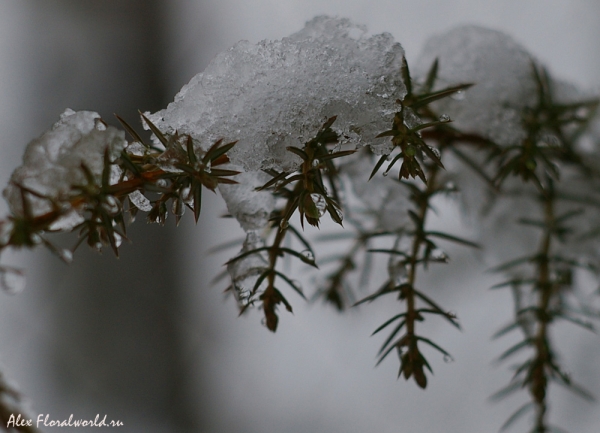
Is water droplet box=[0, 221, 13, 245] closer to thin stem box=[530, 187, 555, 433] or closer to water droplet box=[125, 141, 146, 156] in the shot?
water droplet box=[125, 141, 146, 156]

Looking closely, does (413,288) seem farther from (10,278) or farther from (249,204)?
(10,278)

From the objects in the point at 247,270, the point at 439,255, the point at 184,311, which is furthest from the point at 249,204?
the point at 184,311

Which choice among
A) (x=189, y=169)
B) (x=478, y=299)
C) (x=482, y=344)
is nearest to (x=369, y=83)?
(x=189, y=169)

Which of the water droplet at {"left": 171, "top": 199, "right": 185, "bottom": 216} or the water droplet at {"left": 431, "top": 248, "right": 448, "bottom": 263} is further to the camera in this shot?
the water droplet at {"left": 431, "top": 248, "right": 448, "bottom": 263}

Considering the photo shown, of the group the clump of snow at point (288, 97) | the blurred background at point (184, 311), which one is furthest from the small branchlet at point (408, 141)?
the blurred background at point (184, 311)

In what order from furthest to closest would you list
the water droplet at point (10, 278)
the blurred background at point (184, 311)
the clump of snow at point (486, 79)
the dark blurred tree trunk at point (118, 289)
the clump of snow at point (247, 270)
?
the dark blurred tree trunk at point (118, 289), the blurred background at point (184, 311), the clump of snow at point (486, 79), the clump of snow at point (247, 270), the water droplet at point (10, 278)

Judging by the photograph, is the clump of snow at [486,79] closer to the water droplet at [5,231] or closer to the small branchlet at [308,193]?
the small branchlet at [308,193]

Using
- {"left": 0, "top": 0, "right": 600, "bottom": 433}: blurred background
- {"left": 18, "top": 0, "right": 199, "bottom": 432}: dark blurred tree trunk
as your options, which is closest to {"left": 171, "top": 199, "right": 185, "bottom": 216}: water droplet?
{"left": 0, "top": 0, "right": 600, "bottom": 433}: blurred background
